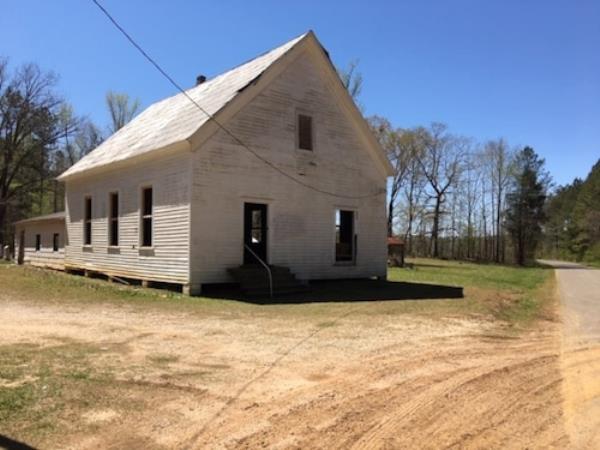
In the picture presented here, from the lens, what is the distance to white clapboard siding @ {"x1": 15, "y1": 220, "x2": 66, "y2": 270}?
81.5 ft

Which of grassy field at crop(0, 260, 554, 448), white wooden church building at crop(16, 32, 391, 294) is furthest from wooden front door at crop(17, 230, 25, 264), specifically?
grassy field at crop(0, 260, 554, 448)

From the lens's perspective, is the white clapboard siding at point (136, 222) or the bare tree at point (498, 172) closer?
the white clapboard siding at point (136, 222)

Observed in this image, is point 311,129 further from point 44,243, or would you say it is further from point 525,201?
point 525,201

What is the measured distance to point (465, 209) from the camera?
2576 inches

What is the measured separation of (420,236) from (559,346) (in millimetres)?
53311

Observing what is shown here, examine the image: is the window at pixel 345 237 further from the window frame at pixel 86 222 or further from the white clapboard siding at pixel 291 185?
the window frame at pixel 86 222

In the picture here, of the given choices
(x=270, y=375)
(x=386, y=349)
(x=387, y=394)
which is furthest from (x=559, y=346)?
(x=270, y=375)

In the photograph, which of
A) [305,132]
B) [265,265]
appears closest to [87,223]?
[265,265]

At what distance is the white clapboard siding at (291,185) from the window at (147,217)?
10.2ft

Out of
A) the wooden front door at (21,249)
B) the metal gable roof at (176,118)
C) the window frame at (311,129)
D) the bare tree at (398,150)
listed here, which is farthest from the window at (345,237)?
the bare tree at (398,150)

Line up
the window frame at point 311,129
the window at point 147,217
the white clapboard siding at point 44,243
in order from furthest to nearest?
the white clapboard siding at point 44,243 → the window frame at point 311,129 → the window at point 147,217

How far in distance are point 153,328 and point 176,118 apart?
1026 cm

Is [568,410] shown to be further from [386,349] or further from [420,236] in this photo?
[420,236]

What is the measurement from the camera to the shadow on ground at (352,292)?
14328 millimetres
